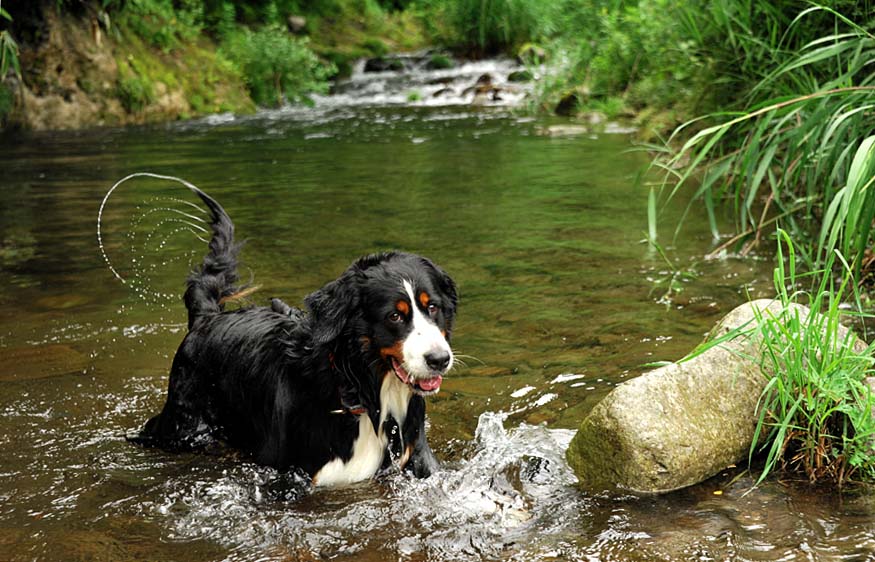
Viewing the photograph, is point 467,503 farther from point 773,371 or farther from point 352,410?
point 773,371

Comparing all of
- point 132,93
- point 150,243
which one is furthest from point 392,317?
point 132,93

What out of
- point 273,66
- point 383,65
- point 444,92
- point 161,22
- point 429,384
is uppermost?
point 161,22

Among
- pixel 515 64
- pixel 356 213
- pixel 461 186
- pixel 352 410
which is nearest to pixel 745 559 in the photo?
pixel 352 410

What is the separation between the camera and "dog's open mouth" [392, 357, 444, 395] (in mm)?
4004

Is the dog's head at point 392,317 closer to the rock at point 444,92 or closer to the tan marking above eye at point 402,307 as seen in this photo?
the tan marking above eye at point 402,307

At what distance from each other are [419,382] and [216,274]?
1.71m

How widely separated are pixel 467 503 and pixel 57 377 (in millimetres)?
3156

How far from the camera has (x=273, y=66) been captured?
2450 centimetres

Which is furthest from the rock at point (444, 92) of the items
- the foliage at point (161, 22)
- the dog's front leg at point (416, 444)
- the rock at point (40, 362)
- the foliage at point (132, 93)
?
the dog's front leg at point (416, 444)

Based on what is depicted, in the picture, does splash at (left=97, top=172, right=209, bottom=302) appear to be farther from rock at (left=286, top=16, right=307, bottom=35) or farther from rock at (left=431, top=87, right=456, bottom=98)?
rock at (left=286, top=16, right=307, bottom=35)

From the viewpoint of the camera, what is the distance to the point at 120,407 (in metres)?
5.43

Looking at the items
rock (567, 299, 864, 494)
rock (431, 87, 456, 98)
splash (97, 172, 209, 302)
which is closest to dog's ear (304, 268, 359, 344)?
rock (567, 299, 864, 494)

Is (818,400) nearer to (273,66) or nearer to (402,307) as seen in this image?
(402,307)

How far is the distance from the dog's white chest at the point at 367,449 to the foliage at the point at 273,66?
818 inches
